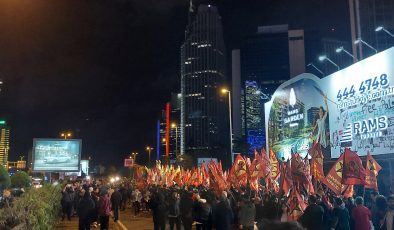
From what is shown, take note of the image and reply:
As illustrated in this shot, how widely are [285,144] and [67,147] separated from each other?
17.6m

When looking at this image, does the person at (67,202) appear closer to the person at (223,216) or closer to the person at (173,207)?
the person at (173,207)

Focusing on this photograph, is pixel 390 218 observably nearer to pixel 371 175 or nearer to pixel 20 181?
pixel 371 175

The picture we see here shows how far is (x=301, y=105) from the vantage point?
31.7 m

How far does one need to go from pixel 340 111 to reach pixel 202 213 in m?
15.7

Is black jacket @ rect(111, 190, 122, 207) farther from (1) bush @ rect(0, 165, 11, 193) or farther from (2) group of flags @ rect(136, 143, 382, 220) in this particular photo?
(1) bush @ rect(0, 165, 11, 193)

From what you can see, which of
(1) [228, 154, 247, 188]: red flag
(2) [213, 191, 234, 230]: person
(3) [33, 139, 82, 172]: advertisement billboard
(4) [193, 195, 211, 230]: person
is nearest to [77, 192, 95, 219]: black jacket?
(4) [193, 195, 211, 230]: person

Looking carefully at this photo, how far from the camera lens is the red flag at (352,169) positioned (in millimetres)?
13609

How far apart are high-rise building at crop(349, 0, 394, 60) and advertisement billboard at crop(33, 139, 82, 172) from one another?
6525 centimetres

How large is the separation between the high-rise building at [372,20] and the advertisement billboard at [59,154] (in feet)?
214

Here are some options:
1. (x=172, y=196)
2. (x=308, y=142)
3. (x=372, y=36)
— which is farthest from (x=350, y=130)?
(x=372, y=36)

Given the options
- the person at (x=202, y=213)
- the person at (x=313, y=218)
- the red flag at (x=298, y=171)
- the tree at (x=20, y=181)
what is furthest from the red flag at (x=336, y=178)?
the tree at (x=20, y=181)

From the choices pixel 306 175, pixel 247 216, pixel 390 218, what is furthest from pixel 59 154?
pixel 390 218

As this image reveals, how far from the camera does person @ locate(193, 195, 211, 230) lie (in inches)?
548

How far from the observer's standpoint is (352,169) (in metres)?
13.8
